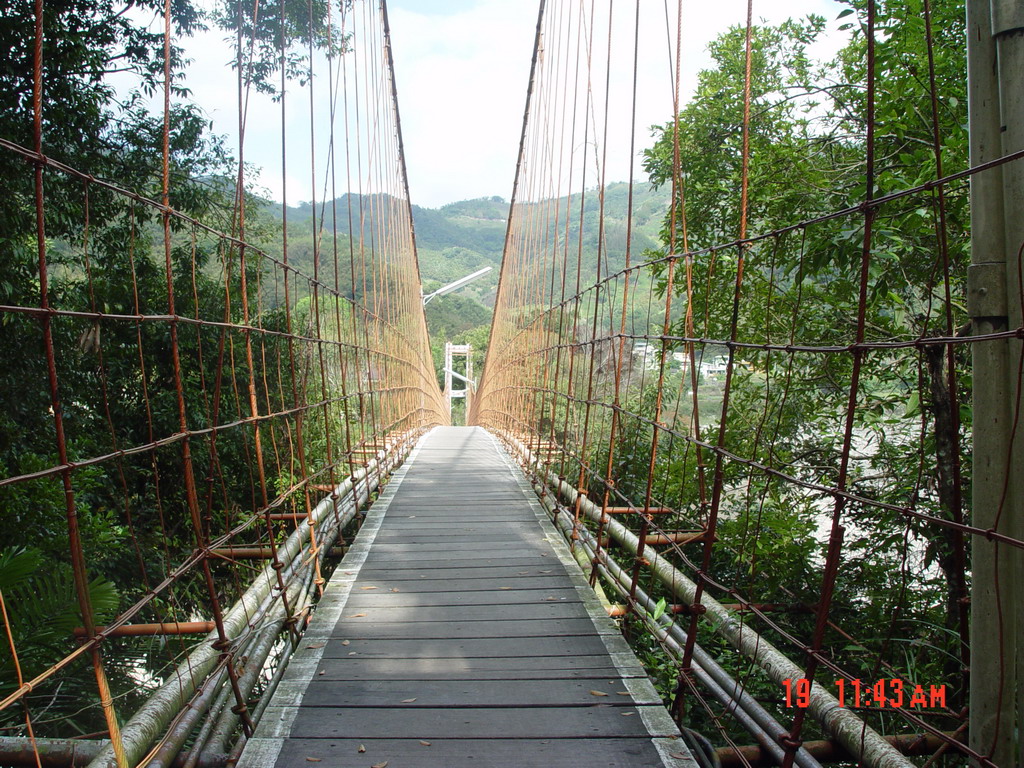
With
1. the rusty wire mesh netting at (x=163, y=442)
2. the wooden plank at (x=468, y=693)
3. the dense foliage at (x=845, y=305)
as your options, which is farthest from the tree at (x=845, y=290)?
the rusty wire mesh netting at (x=163, y=442)

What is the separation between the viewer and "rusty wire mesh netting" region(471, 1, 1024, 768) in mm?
888

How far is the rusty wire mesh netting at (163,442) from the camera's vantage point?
1163 millimetres

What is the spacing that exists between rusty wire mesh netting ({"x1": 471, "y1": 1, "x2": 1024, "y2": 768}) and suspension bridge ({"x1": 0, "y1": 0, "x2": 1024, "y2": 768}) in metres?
0.01

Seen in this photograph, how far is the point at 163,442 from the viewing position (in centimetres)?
113

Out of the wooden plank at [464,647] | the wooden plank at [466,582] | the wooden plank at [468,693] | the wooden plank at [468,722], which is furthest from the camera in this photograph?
the wooden plank at [466,582]

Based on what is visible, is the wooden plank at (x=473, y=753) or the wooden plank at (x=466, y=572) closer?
the wooden plank at (x=473, y=753)

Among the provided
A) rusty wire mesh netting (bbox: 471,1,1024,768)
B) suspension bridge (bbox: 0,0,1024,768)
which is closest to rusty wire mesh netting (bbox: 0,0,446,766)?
suspension bridge (bbox: 0,0,1024,768)

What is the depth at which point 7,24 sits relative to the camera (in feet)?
8.41

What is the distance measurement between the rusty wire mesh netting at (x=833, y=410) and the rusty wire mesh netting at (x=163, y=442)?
0.95 m

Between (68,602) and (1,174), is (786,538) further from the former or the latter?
(1,174)

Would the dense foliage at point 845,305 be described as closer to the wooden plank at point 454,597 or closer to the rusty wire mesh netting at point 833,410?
the rusty wire mesh netting at point 833,410

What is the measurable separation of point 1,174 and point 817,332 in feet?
10.2

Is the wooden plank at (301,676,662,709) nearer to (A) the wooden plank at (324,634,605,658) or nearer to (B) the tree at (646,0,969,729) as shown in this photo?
(A) the wooden plank at (324,634,605,658)

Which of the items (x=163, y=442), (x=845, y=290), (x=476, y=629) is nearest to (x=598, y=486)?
(x=845, y=290)
